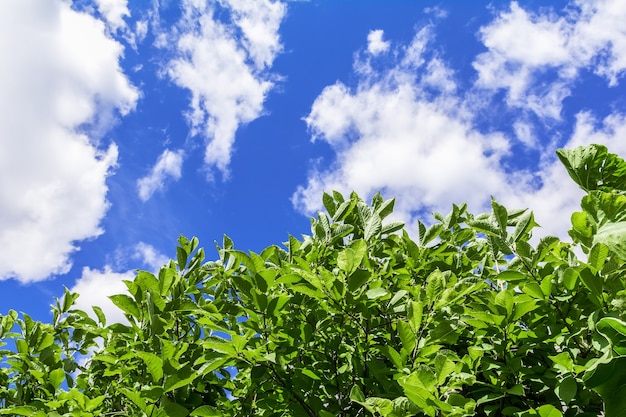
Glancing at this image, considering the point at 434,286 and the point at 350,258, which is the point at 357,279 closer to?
the point at 350,258

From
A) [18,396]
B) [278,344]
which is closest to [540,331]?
[278,344]

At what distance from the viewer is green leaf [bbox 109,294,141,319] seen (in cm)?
293

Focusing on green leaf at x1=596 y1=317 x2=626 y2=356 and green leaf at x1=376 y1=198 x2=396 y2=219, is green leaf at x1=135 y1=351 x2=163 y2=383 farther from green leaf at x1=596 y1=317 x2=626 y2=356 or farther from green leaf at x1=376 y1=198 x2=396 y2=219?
green leaf at x1=596 y1=317 x2=626 y2=356

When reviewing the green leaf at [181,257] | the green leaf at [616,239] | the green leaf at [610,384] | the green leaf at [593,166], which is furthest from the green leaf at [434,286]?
the green leaf at [181,257]

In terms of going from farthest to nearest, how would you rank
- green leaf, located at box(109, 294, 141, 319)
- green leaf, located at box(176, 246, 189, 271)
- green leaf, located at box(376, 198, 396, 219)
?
green leaf, located at box(176, 246, 189, 271) → green leaf, located at box(376, 198, 396, 219) → green leaf, located at box(109, 294, 141, 319)

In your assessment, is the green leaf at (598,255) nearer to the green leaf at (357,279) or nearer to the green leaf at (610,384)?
the green leaf at (357,279)

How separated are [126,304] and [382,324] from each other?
1638mm

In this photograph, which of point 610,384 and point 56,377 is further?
point 56,377

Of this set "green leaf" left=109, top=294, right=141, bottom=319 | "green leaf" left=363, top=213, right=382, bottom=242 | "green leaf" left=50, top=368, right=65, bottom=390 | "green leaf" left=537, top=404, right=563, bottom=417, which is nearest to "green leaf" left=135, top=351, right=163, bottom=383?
"green leaf" left=109, top=294, right=141, bottom=319

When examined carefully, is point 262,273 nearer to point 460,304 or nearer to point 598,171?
point 460,304

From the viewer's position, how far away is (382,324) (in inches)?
111

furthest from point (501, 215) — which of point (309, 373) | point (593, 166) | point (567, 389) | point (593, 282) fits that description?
point (309, 373)

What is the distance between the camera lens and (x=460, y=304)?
2803mm

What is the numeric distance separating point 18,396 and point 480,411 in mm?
3498
